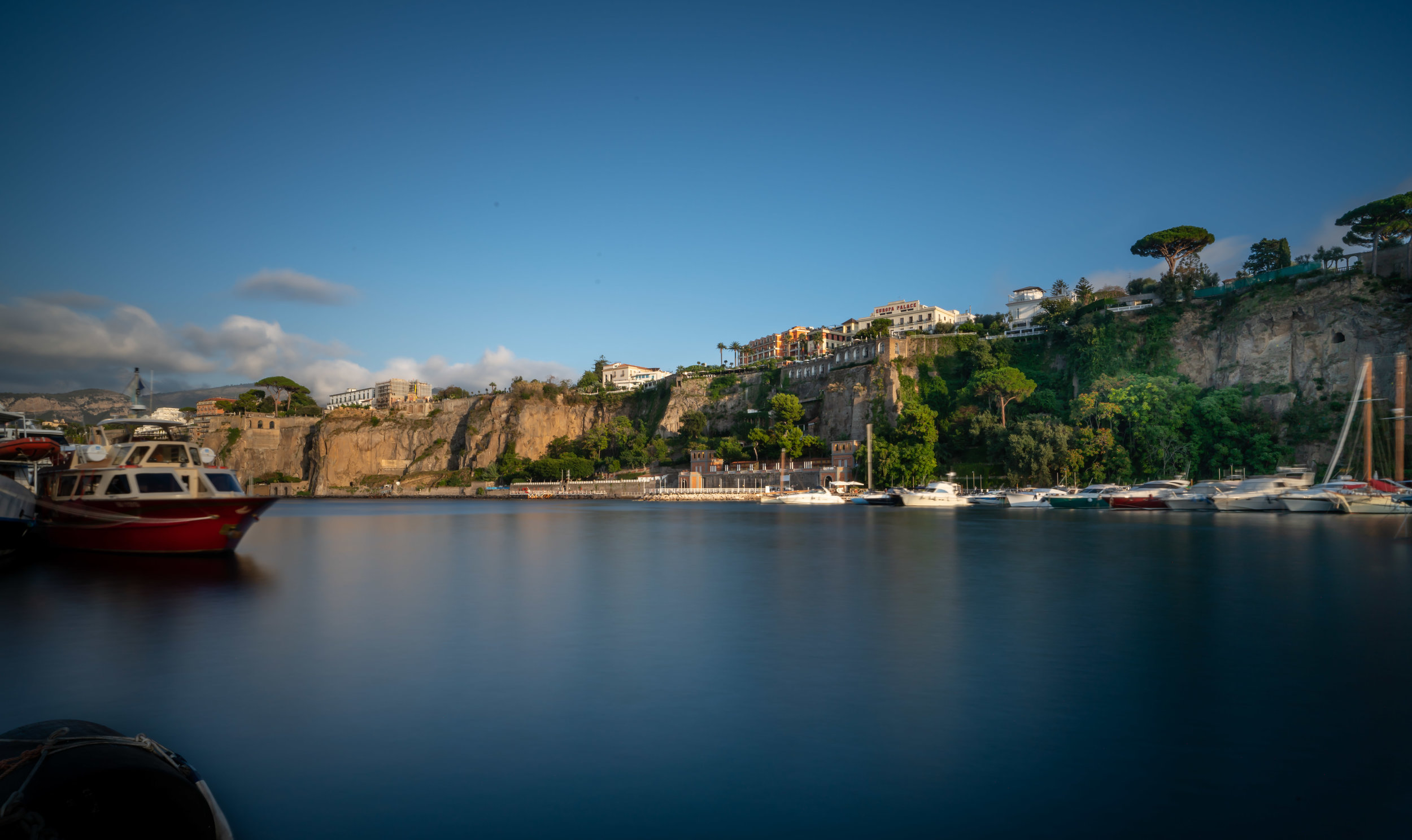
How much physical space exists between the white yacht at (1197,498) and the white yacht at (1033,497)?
7245mm

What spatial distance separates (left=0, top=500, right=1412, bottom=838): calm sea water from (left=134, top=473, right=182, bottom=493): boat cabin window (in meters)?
1.78

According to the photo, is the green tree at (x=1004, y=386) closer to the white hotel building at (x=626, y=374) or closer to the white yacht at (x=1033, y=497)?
the white yacht at (x=1033, y=497)

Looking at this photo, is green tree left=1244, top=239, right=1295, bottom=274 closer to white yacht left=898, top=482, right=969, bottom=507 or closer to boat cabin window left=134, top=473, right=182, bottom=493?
white yacht left=898, top=482, right=969, bottom=507

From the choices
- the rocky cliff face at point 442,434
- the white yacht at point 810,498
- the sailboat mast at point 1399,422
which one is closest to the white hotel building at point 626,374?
the rocky cliff face at point 442,434

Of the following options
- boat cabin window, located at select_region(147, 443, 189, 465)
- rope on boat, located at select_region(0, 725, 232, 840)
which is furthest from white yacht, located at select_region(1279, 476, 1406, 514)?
boat cabin window, located at select_region(147, 443, 189, 465)

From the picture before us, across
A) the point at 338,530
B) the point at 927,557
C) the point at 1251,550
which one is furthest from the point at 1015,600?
the point at 338,530

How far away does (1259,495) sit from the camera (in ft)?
121

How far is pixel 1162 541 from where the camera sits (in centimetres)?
2209

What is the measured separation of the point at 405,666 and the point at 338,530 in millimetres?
28378

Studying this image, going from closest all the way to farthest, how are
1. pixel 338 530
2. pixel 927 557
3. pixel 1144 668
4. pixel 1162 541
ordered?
pixel 1144 668
pixel 927 557
pixel 1162 541
pixel 338 530

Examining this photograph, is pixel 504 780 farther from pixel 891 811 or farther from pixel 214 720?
pixel 214 720

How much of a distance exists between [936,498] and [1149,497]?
13165 millimetres

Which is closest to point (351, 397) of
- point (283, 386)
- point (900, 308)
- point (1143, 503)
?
A: point (283, 386)

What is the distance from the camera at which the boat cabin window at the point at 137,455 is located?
667 inches
